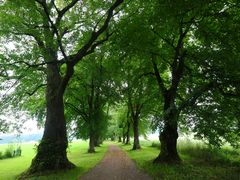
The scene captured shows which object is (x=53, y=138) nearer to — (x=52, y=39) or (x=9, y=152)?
(x=52, y=39)

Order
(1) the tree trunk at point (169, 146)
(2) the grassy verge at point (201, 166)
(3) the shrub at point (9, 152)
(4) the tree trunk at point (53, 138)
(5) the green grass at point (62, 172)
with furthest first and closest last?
(3) the shrub at point (9, 152) → (1) the tree trunk at point (169, 146) → (4) the tree trunk at point (53, 138) → (5) the green grass at point (62, 172) → (2) the grassy verge at point (201, 166)

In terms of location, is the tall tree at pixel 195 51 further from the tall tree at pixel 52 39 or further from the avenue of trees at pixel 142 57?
the tall tree at pixel 52 39

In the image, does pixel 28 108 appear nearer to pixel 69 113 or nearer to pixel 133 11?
pixel 69 113

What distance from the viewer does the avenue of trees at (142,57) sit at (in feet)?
45.3

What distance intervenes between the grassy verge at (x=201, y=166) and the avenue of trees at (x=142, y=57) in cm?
154

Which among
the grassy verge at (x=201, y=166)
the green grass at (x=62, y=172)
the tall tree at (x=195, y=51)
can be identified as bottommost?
the green grass at (x=62, y=172)

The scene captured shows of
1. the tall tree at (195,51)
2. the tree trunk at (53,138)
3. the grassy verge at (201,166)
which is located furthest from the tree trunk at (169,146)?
the tree trunk at (53,138)

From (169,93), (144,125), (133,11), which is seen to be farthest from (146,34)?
(144,125)

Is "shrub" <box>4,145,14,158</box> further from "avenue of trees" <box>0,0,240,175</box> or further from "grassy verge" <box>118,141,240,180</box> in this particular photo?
"grassy verge" <box>118,141,240,180</box>

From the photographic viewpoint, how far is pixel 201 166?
59.5ft

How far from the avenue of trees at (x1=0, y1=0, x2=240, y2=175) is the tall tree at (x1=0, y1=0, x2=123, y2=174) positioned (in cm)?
6

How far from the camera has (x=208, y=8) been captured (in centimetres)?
1412

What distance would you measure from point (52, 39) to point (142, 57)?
7529 millimetres

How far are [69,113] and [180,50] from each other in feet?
67.5
